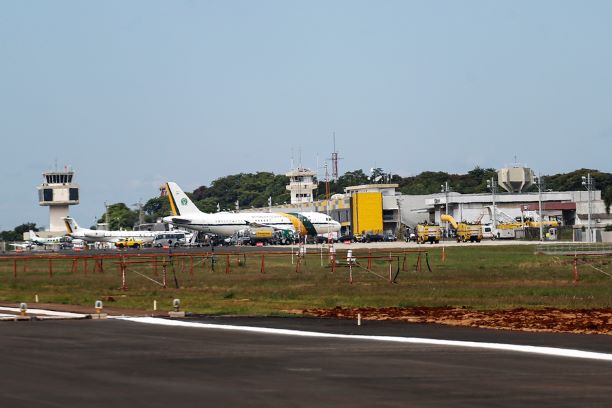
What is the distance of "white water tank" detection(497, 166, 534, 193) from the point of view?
181500 mm

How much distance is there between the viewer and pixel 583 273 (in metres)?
58.5

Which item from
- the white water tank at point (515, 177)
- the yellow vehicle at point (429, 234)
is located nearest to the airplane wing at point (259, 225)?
the yellow vehicle at point (429, 234)

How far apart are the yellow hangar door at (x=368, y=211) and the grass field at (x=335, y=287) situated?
112 m

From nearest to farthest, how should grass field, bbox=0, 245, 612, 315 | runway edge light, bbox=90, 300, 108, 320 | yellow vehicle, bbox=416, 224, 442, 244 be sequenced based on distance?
runway edge light, bbox=90, 300, 108, 320
grass field, bbox=0, 245, 612, 315
yellow vehicle, bbox=416, 224, 442, 244

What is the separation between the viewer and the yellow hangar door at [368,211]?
7466 inches

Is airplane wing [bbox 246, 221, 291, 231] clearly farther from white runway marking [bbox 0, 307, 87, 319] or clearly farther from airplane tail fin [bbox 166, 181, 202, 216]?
white runway marking [bbox 0, 307, 87, 319]

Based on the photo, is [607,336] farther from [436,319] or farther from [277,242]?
[277,242]

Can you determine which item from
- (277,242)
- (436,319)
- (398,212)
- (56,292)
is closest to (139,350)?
(436,319)

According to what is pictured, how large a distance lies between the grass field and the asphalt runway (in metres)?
9.77

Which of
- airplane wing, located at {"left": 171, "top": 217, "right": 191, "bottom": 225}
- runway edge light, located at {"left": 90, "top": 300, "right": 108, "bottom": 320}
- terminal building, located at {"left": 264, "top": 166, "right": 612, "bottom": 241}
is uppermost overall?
terminal building, located at {"left": 264, "top": 166, "right": 612, "bottom": 241}

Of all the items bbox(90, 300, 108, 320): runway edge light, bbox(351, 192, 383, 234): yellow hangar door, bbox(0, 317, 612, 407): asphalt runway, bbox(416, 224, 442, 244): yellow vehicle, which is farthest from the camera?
bbox(351, 192, 383, 234): yellow hangar door

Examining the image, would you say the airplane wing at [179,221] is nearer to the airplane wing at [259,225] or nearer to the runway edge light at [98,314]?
the airplane wing at [259,225]

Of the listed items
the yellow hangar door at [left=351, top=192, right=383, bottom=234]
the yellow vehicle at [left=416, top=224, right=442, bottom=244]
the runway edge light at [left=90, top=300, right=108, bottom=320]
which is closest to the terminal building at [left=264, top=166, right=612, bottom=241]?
the yellow hangar door at [left=351, top=192, right=383, bottom=234]

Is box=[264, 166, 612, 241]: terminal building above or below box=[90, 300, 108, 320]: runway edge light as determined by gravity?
above
